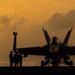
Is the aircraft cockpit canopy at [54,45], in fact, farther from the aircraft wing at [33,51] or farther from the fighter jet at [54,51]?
the aircraft wing at [33,51]

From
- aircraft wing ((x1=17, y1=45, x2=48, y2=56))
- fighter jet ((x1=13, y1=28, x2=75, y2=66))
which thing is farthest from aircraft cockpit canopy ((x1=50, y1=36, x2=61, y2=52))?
aircraft wing ((x1=17, y1=45, x2=48, y2=56))

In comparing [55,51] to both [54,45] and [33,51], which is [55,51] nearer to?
[54,45]

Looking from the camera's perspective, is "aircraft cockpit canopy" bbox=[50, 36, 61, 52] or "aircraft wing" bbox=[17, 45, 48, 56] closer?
"aircraft cockpit canopy" bbox=[50, 36, 61, 52]

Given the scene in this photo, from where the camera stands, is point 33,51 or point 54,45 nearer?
point 54,45

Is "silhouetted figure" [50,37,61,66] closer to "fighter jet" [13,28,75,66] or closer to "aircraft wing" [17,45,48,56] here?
"fighter jet" [13,28,75,66]

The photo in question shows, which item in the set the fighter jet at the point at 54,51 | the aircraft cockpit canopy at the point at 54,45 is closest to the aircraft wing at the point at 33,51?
the fighter jet at the point at 54,51

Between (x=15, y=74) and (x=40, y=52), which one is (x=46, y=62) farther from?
(x=15, y=74)

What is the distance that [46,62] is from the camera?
50.1 m

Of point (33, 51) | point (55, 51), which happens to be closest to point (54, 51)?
point (55, 51)

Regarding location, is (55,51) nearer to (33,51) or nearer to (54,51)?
(54,51)

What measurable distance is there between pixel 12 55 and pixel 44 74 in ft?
36.5

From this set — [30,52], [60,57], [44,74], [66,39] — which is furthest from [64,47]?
[44,74]

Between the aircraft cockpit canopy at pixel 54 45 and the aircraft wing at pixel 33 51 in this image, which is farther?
the aircraft wing at pixel 33 51

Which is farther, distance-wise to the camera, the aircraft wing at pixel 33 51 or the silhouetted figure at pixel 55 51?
the aircraft wing at pixel 33 51
